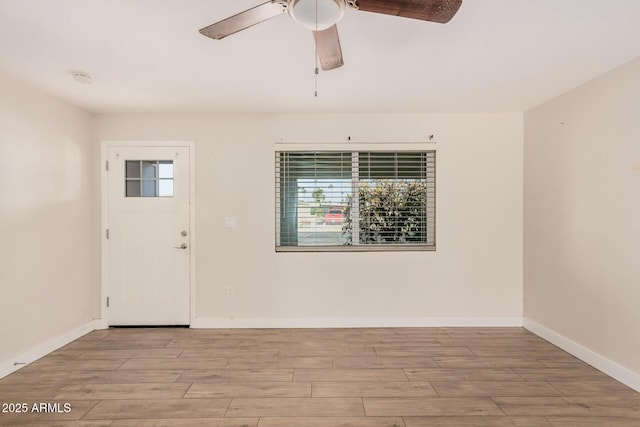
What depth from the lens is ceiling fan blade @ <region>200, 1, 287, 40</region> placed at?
1.45 m

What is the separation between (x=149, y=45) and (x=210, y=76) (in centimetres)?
54

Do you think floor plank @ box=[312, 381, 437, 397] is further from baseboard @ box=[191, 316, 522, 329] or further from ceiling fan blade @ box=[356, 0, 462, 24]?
ceiling fan blade @ box=[356, 0, 462, 24]

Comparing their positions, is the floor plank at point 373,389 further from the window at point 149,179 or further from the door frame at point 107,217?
the window at point 149,179

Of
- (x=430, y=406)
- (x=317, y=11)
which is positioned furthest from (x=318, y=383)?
(x=317, y=11)

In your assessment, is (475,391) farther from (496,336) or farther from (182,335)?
A: (182,335)

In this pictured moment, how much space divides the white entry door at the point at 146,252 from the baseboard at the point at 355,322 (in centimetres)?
38

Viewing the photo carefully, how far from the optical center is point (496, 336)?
3.32 metres

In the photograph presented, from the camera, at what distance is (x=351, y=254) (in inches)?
142

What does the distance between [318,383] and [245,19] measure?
2371mm

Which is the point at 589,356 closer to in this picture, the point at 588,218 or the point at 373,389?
the point at 588,218

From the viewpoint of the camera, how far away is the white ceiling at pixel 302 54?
1.78 m

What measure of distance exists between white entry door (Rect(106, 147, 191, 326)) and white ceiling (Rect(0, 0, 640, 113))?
87 centimetres

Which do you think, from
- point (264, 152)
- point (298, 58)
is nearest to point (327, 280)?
point (264, 152)

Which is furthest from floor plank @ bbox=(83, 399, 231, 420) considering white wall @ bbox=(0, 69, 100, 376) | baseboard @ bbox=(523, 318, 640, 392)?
baseboard @ bbox=(523, 318, 640, 392)
